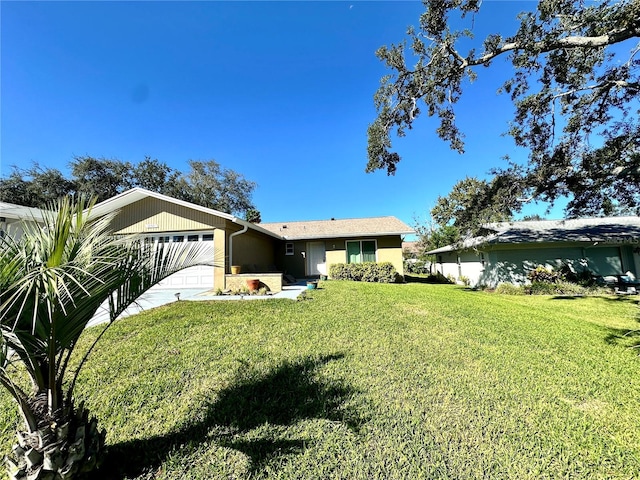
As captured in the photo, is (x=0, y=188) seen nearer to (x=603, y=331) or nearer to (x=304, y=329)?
(x=304, y=329)

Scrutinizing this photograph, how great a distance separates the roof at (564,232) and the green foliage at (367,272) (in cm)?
400

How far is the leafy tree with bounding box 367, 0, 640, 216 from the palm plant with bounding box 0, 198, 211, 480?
31.0 ft

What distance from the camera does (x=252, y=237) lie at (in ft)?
46.1

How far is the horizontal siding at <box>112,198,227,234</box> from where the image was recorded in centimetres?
1148

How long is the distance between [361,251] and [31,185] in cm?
2827

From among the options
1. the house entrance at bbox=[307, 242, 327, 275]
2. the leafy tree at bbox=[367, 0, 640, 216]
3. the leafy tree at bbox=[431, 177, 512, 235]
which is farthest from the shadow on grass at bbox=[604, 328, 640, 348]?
the house entrance at bbox=[307, 242, 327, 275]

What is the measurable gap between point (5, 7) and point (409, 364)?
43.9 ft

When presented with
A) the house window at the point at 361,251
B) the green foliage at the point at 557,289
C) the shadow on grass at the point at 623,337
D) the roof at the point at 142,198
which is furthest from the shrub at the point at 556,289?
the roof at the point at 142,198

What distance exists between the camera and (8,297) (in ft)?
5.21

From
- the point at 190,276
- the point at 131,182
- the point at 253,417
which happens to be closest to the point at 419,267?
the point at 190,276

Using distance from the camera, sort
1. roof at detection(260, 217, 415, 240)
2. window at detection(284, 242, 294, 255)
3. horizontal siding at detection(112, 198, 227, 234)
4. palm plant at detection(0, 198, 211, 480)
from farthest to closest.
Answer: window at detection(284, 242, 294, 255) → roof at detection(260, 217, 415, 240) → horizontal siding at detection(112, 198, 227, 234) → palm plant at detection(0, 198, 211, 480)

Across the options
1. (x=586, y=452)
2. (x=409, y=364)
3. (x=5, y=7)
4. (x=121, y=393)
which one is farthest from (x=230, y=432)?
(x=5, y=7)

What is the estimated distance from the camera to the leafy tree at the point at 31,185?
21562 mm

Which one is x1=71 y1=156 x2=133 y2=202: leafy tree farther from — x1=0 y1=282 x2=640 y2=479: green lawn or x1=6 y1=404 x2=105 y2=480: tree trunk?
x1=6 y1=404 x2=105 y2=480: tree trunk
